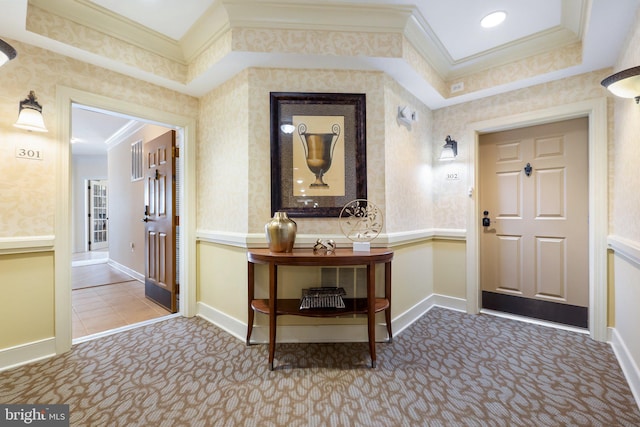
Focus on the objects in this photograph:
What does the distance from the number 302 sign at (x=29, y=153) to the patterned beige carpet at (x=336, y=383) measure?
150 centimetres

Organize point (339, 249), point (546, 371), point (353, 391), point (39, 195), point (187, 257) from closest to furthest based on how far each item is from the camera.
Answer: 1. point (353, 391)
2. point (546, 371)
3. point (39, 195)
4. point (339, 249)
5. point (187, 257)

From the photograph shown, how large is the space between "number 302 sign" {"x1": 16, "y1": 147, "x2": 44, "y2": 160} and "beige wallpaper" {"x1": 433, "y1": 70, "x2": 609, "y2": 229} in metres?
3.63

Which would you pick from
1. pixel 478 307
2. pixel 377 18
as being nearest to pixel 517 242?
pixel 478 307

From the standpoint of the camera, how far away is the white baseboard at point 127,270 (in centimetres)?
427

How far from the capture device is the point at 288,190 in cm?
223

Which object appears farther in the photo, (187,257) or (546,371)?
(187,257)

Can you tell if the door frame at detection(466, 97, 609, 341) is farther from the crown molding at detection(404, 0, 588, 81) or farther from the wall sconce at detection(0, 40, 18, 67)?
the wall sconce at detection(0, 40, 18, 67)

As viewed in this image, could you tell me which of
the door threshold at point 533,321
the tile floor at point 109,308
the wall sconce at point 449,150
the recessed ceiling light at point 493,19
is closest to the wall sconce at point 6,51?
the tile floor at point 109,308

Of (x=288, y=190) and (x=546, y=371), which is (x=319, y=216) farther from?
(x=546, y=371)

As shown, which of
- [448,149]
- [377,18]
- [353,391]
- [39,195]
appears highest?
[377,18]

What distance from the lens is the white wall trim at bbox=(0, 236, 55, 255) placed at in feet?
6.01

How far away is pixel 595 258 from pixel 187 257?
148 inches

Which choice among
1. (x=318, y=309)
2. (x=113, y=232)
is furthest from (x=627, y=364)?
(x=113, y=232)

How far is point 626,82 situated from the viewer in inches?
56.7
